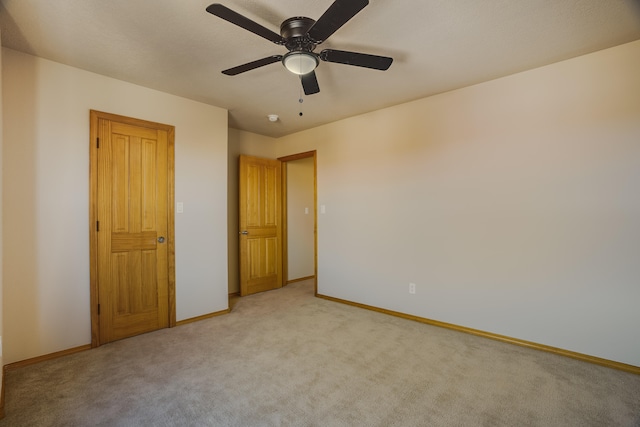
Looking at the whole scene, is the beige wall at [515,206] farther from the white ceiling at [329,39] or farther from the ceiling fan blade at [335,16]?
the ceiling fan blade at [335,16]

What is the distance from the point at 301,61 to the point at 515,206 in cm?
232

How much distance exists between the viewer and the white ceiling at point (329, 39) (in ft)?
6.20

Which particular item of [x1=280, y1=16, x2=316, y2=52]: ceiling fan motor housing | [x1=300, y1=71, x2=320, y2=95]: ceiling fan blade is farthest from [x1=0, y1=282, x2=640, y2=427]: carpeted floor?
[x1=280, y1=16, x2=316, y2=52]: ceiling fan motor housing

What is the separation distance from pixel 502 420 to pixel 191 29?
325 cm

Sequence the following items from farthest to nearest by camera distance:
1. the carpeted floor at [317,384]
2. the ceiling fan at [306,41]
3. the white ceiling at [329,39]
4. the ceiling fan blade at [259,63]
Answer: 1. the ceiling fan blade at [259,63]
2. the white ceiling at [329,39]
3. the carpeted floor at [317,384]
4. the ceiling fan at [306,41]

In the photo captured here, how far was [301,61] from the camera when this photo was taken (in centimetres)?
200

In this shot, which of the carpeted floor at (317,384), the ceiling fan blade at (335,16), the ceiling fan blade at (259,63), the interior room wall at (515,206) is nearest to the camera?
the ceiling fan blade at (335,16)

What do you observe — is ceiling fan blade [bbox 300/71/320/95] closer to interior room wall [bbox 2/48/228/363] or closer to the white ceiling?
the white ceiling

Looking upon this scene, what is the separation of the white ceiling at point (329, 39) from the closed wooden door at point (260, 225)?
1622 millimetres

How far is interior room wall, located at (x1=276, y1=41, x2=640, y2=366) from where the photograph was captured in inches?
92.4

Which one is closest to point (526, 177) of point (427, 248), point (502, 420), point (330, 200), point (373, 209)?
point (427, 248)

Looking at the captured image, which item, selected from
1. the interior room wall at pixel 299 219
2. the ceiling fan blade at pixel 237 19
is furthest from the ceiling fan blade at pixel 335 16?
the interior room wall at pixel 299 219

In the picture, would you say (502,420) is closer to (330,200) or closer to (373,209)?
(373,209)

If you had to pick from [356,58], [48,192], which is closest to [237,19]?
[356,58]
